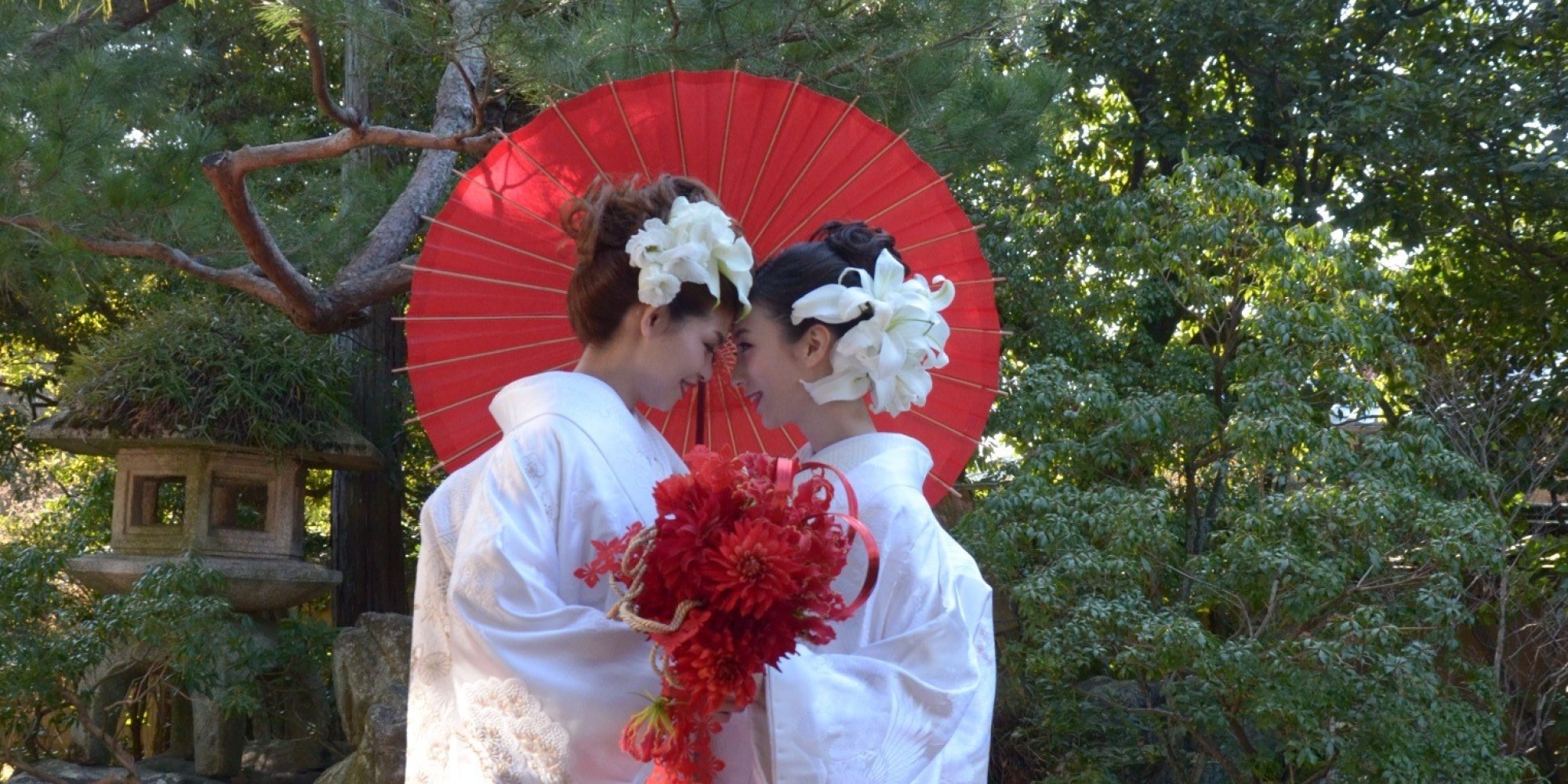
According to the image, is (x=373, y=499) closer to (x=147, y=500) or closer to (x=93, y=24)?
(x=147, y=500)

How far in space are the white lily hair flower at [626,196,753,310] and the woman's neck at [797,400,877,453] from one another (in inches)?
8.4

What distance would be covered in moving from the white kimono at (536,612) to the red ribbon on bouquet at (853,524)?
253 mm

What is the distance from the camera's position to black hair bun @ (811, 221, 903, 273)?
217 cm

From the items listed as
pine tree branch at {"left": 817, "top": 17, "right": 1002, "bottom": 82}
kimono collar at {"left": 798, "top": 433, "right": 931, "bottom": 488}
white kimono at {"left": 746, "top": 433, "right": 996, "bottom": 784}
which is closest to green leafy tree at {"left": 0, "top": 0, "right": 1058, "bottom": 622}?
pine tree branch at {"left": 817, "top": 17, "right": 1002, "bottom": 82}

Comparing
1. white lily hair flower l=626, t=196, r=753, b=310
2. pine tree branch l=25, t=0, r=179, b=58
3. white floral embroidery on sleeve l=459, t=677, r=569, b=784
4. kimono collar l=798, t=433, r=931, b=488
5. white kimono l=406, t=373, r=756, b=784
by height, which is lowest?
white floral embroidery on sleeve l=459, t=677, r=569, b=784

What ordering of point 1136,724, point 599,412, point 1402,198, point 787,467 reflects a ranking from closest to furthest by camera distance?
point 787,467 → point 599,412 → point 1136,724 → point 1402,198

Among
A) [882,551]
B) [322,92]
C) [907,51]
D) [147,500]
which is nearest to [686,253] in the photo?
[882,551]

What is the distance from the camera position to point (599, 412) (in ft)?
6.57

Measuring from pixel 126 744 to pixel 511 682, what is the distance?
6034 millimetres

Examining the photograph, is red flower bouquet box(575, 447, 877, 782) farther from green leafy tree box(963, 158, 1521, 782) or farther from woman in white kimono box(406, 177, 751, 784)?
green leafy tree box(963, 158, 1521, 782)

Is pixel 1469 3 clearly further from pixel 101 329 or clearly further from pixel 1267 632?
pixel 101 329

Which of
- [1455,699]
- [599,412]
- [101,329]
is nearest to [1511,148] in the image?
[1455,699]

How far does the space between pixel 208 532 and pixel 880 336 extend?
14.7 ft

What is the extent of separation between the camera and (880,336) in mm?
2074
